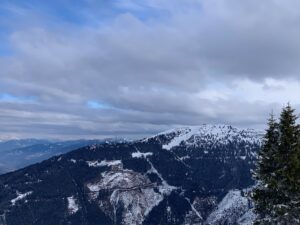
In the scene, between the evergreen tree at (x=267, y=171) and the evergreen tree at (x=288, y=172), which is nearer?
the evergreen tree at (x=288, y=172)

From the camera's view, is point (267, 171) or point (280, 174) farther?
point (267, 171)

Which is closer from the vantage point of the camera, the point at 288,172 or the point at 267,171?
the point at 288,172

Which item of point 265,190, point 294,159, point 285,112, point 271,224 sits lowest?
point 271,224

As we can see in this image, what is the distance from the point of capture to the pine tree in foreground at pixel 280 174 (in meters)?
45.2

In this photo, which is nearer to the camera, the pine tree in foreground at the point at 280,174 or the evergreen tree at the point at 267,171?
the pine tree in foreground at the point at 280,174

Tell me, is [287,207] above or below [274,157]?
below

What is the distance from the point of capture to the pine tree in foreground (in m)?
45.2

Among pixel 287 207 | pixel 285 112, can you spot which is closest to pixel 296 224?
pixel 287 207

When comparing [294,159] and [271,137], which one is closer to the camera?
[294,159]

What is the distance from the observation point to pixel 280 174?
45.4 meters

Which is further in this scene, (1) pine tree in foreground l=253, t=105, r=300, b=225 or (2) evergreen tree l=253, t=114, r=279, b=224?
(2) evergreen tree l=253, t=114, r=279, b=224

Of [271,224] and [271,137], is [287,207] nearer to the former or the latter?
[271,224]

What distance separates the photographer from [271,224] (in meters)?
47.7

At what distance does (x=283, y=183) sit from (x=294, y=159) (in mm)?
2993
